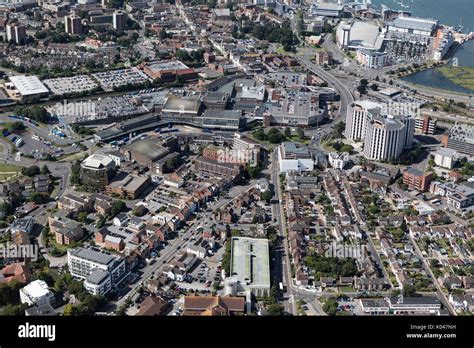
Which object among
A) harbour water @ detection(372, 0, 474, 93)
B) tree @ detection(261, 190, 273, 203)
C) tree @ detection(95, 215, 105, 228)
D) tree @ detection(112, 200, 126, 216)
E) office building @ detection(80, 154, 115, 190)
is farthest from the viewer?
harbour water @ detection(372, 0, 474, 93)

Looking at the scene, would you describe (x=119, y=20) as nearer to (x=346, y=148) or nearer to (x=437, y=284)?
(x=346, y=148)

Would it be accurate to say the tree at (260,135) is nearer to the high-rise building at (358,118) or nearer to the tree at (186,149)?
the tree at (186,149)

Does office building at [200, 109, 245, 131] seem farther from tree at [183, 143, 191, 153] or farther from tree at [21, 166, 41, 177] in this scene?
tree at [21, 166, 41, 177]

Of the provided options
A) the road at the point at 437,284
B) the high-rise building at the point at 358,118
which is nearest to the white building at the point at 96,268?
the road at the point at 437,284

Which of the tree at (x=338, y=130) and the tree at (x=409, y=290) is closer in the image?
the tree at (x=409, y=290)

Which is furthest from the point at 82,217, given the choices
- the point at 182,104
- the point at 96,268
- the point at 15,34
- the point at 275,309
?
the point at 15,34

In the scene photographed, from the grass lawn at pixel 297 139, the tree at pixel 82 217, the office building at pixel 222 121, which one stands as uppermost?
the office building at pixel 222 121

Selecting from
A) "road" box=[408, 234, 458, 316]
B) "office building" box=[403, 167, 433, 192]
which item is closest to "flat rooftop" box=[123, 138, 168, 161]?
"office building" box=[403, 167, 433, 192]
